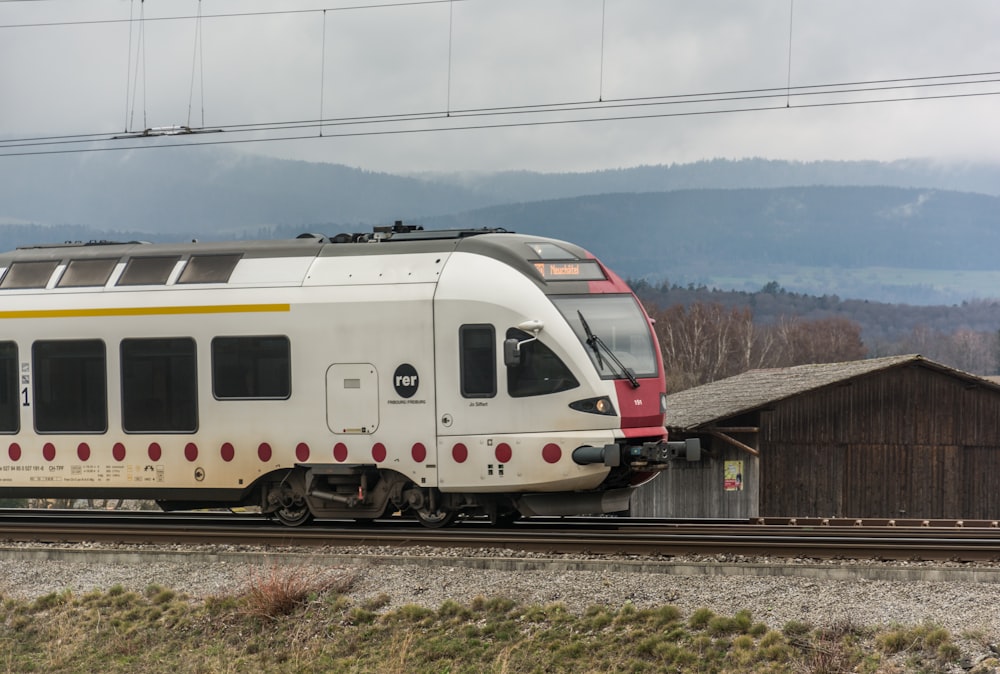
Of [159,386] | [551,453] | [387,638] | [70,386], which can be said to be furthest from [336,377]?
[387,638]

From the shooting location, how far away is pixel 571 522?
58.2ft

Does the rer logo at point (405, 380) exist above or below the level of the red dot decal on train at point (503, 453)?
above

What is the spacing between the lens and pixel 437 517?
16.8 m

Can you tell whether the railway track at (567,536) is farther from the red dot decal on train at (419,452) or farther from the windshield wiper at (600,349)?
the windshield wiper at (600,349)

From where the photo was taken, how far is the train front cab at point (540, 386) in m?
15.8

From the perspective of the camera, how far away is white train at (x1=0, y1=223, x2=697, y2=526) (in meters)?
16.0

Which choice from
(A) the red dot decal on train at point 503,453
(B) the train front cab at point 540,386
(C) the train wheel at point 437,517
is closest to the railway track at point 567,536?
(C) the train wheel at point 437,517

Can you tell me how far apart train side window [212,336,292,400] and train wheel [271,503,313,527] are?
1650 millimetres

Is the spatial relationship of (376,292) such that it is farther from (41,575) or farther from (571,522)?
(41,575)

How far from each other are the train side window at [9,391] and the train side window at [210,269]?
299 cm

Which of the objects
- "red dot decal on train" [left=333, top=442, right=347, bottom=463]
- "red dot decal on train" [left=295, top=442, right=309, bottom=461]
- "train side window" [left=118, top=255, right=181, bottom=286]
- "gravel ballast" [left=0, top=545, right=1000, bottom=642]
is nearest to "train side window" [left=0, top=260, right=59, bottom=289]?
"train side window" [left=118, top=255, right=181, bottom=286]

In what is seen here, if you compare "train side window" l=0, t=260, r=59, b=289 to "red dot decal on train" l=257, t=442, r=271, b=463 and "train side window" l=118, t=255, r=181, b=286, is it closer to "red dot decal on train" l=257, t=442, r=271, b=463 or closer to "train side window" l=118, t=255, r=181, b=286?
"train side window" l=118, t=255, r=181, b=286

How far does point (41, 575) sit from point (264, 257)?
5.36 meters

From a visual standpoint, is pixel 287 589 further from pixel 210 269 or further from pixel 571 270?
pixel 210 269
